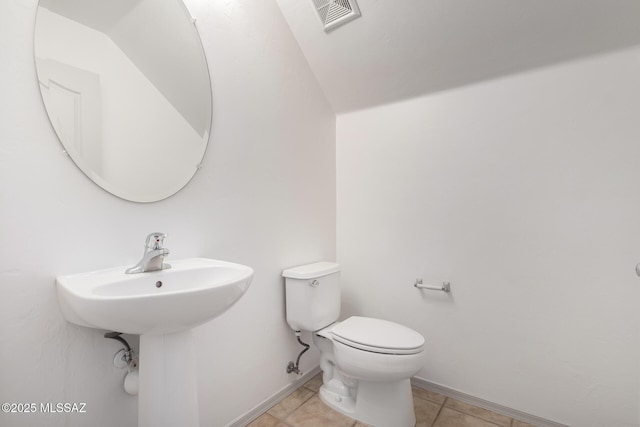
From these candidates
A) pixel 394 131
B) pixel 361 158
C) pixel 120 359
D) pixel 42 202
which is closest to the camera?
pixel 42 202

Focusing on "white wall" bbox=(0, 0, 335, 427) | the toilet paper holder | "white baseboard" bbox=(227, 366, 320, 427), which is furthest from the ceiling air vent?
"white baseboard" bbox=(227, 366, 320, 427)

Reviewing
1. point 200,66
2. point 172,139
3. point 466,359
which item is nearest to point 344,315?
point 466,359

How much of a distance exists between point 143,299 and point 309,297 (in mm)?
971

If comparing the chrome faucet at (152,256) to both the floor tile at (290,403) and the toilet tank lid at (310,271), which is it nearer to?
the toilet tank lid at (310,271)

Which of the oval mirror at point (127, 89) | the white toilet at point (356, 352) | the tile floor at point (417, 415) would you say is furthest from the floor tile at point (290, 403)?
the oval mirror at point (127, 89)

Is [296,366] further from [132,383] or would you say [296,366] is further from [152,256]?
[152,256]

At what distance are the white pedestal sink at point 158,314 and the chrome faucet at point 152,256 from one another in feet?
0.08

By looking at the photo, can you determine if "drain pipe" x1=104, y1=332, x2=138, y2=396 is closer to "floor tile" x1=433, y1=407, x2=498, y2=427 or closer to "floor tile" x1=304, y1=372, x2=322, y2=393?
"floor tile" x1=304, y1=372, x2=322, y2=393

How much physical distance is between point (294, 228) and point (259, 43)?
97 cm

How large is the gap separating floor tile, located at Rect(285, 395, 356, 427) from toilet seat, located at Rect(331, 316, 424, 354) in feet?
1.33

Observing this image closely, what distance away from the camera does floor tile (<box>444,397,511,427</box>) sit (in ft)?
4.73

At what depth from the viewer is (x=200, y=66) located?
127 centimetres

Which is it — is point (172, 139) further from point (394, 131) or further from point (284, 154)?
point (394, 131)

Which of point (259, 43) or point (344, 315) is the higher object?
point (259, 43)
